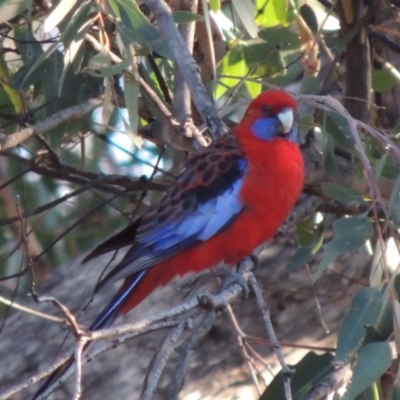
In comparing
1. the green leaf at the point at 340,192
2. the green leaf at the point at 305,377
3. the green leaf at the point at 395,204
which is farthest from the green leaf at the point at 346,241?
the green leaf at the point at 305,377

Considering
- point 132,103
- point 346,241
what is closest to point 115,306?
point 132,103

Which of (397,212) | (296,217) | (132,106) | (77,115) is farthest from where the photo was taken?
(296,217)

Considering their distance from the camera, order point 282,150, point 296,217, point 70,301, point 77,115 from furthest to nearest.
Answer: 1. point 70,301
2. point 296,217
3. point 282,150
4. point 77,115

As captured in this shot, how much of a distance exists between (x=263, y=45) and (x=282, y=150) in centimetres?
54

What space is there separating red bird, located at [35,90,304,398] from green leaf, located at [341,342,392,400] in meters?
0.91

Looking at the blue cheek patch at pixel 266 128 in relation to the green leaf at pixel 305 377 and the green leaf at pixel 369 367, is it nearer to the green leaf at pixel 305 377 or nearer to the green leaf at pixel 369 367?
the green leaf at pixel 305 377

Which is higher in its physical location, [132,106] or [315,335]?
[132,106]

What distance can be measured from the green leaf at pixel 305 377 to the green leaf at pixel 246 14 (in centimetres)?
88

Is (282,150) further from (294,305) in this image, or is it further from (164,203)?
(294,305)

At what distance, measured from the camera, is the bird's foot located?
87.9 inches

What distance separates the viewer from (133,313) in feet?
11.4

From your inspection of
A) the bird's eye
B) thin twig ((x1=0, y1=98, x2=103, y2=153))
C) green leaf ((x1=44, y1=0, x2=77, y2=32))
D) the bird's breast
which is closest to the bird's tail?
the bird's breast

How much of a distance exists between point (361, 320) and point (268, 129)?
43.4 inches

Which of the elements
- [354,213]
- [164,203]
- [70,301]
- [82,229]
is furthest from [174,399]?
[82,229]
